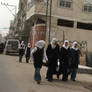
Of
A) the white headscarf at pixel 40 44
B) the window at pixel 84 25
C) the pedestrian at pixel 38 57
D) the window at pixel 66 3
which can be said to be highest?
the window at pixel 66 3

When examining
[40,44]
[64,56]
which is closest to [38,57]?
[40,44]

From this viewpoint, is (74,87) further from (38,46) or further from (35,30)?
(35,30)

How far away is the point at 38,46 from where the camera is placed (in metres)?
10.7

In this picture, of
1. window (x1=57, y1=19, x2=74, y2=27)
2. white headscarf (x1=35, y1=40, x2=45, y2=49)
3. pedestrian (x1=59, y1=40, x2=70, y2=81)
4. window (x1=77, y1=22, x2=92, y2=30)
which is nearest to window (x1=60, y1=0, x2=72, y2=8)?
window (x1=57, y1=19, x2=74, y2=27)

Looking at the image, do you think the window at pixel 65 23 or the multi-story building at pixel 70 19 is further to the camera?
the window at pixel 65 23

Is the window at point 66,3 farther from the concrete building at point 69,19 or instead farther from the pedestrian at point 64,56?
the pedestrian at point 64,56

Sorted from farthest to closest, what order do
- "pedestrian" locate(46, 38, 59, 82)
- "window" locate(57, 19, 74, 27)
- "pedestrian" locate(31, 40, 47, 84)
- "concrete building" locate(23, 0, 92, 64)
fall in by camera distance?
"window" locate(57, 19, 74, 27) → "concrete building" locate(23, 0, 92, 64) → "pedestrian" locate(46, 38, 59, 82) → "pedestrian" locate(31, 40, 47, 84)

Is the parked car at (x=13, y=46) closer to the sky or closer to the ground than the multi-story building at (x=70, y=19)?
closer to the ground

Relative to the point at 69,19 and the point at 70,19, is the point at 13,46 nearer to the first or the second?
the point at 69,19

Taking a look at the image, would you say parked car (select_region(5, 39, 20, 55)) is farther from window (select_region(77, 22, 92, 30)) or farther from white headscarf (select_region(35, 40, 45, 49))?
white headscarf (select_region(35, 40, 45, 49))

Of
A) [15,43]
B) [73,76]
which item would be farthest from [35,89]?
[15,43]

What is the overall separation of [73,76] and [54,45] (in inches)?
73.1

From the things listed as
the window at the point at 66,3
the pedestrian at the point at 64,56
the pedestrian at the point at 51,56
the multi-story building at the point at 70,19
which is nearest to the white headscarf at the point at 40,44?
the pedestrian at the point at 51,56

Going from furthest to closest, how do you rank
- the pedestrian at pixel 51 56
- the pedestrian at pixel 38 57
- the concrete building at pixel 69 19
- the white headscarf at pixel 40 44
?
the concrete building at pixel 69 19, the pedestrian at pixel 51 56, the white headscarf at pixel 40 44, the pedestrian at pixel 38 57
